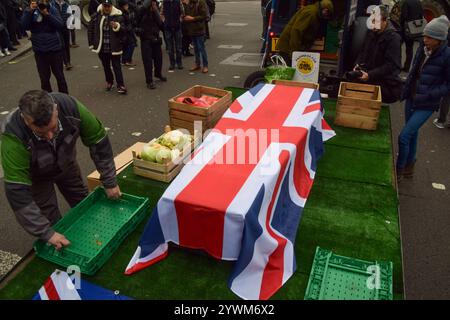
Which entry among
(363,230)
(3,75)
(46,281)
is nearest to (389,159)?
(363,230)

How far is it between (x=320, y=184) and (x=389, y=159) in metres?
1.33

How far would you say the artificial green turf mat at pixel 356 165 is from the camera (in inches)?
201

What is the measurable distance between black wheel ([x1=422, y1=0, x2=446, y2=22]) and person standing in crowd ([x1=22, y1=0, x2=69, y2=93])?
11.0 m

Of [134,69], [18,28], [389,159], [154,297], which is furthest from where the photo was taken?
[18,28]

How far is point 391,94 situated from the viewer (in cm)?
660

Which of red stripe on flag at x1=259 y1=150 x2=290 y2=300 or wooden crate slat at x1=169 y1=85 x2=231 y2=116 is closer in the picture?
red stripe on flag at x1=259 y1=150 x2=290 y2=300

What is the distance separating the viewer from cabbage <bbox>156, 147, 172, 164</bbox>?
190 inches

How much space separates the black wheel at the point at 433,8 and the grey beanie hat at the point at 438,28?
8.75 meters

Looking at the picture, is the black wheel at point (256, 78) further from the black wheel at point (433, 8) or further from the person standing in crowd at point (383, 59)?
the black wheel at point (433, 8)

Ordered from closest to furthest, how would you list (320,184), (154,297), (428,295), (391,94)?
(154,297)
(428,295)
(320,184)
(391,94)

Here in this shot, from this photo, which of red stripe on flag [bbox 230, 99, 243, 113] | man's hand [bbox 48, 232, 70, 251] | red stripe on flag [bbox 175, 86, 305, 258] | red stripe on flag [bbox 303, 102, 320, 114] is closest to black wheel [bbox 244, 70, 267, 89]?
red stripe on flag [bbox 303, 102, 320, 114]

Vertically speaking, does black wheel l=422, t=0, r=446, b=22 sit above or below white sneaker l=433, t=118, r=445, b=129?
above

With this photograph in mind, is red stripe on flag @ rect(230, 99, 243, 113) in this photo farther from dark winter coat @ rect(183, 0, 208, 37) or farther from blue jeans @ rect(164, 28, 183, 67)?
blue jeans @ rect(164, 28, 183, 67)

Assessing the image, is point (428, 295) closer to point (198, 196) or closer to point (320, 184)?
point (320, 184)
